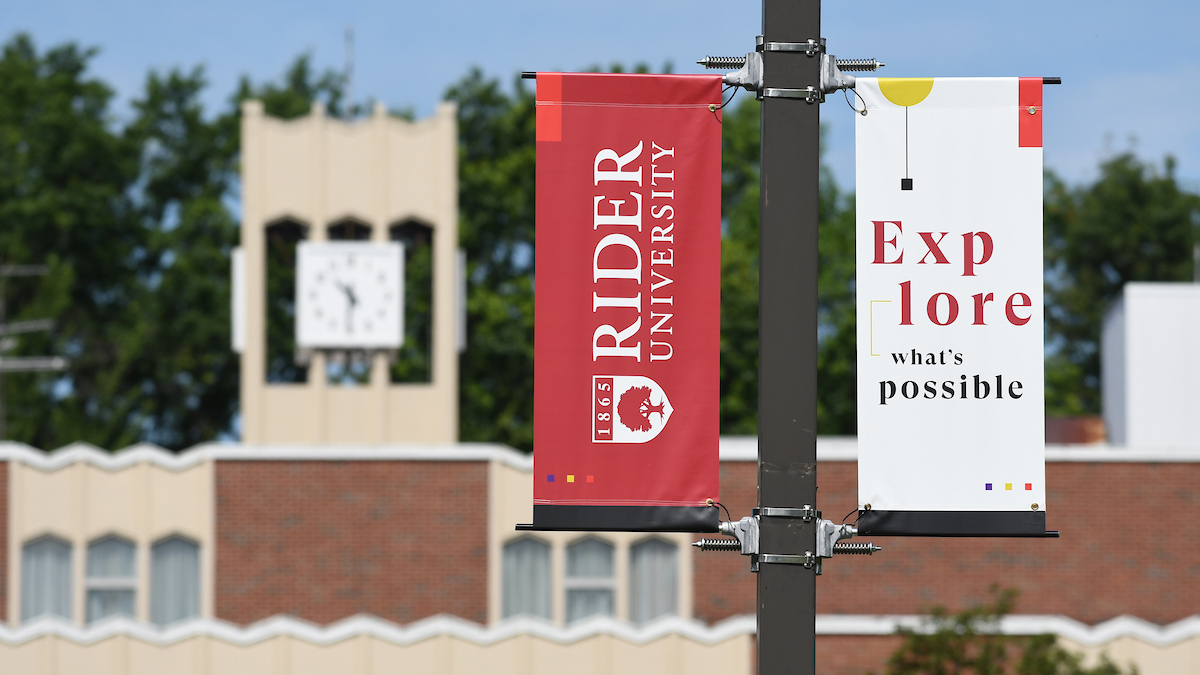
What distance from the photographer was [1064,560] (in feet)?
81.6

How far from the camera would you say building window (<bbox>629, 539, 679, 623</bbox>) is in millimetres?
25938

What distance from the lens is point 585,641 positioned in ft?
72.9

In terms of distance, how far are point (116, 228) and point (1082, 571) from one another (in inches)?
1544

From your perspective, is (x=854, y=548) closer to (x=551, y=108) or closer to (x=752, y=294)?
(x=551, y=108)

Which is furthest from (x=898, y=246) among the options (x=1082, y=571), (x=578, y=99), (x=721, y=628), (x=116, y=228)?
(x=116, y=228)

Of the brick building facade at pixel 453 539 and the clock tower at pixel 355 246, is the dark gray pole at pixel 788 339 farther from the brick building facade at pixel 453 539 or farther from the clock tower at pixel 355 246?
the clock tower at pixel 355 246

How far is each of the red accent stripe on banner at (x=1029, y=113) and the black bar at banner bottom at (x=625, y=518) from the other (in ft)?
7.84

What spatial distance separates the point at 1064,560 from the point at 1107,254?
111 ft

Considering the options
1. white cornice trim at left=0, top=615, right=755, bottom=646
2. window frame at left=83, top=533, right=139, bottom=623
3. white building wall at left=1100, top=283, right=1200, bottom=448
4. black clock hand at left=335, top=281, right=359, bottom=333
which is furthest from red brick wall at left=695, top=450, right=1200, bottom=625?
window frame at left=83, top=533, right=139, bottom=623

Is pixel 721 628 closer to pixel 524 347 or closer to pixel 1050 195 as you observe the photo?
pixel 524 347

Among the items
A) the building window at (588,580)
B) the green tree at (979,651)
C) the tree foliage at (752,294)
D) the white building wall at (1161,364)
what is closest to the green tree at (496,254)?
the tree foliage at (752,294)

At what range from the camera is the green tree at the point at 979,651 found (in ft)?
61.3

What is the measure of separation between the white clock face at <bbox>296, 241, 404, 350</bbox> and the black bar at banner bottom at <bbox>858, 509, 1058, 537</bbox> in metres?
21.6

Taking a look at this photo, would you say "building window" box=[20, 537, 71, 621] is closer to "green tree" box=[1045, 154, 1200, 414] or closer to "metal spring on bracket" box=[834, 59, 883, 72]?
"metal spring on bracket" box=[834, 59, 883, 72]
